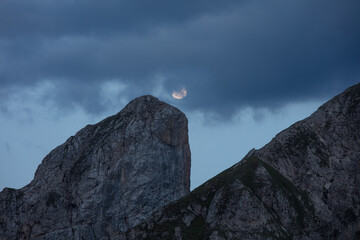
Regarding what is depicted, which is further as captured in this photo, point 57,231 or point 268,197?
point 57,231

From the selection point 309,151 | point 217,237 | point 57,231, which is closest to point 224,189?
point 217,237

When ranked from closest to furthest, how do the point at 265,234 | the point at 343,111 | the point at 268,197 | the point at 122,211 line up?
the point at 265,234
the point at 268,197
the point at 343,111
the point at 122,211

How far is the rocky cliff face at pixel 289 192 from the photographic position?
15400 cm

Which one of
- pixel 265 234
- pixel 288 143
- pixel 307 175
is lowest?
pixel 265 234

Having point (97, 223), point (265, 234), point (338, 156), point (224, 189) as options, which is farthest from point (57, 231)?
point (338, 156)

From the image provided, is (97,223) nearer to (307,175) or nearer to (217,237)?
(217,237)

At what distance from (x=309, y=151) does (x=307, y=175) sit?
785 cm

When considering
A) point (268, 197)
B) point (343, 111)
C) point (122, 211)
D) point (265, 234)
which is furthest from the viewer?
point (122, 211)

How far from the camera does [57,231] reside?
199125 mm

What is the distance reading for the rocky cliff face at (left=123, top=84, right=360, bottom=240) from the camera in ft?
505

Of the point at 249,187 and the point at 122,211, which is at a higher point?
the point at 122,211

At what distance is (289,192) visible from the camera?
168m

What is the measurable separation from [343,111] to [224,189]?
4566 cm

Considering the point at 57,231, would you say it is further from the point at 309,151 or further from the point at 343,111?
the point at 343,111
